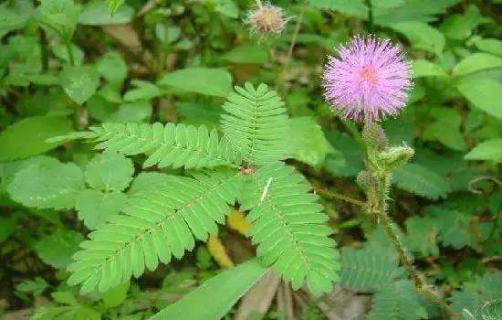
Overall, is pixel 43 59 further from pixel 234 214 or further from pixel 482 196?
pixel 482 196

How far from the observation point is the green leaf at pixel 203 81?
2254 millimetres

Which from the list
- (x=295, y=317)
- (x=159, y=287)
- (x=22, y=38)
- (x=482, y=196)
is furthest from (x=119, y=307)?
(x=482, y=196)

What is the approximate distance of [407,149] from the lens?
142cm

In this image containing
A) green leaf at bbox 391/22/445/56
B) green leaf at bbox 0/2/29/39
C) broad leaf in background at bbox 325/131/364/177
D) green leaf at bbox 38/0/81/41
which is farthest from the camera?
broad leaf in background at bbox 325/131/364/177

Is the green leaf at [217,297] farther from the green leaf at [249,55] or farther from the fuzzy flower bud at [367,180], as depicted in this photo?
the green leaf at [249,55]

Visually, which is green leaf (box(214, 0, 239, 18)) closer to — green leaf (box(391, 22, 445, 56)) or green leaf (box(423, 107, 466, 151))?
green leaf (box(391, 22, 445, 56))

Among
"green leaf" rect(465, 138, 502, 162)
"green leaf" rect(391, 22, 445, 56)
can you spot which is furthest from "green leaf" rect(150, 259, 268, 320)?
"green leaf" rect(391, 22, 445, 56)

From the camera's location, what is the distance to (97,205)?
70.1 inches

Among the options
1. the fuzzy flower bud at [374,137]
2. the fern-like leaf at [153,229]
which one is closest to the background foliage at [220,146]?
the fern-like leaf at [153,229]

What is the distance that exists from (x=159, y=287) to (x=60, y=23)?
99 cm

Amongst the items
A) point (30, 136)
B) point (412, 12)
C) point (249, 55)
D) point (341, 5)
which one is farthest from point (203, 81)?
point (412, 12)

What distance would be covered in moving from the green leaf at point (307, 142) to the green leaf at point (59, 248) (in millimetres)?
757

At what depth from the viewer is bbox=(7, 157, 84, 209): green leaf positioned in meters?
1.85

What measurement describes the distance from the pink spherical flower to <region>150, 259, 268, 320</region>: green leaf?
18.7 inches
